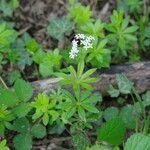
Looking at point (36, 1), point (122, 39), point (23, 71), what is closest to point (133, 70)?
point (122, 39)

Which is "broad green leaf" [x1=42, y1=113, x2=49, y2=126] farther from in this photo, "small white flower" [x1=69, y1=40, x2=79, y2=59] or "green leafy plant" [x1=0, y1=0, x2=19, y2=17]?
"green leafy plant" [x1=0, y1=0, x2=19, y2=17]

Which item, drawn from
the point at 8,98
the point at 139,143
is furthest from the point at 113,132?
the point at 8,98

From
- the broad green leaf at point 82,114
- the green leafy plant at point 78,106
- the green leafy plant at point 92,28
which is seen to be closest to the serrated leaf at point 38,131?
the green leafy plant at point 78,106

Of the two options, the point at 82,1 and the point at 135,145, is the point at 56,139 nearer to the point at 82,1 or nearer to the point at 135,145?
the point at 135,145

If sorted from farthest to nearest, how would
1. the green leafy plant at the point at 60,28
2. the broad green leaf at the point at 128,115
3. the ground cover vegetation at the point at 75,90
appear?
the green leafy plant at the point at 60,28, the broad green leaf at the point at 128,115, the ground cover vegetation at the point at 75,90

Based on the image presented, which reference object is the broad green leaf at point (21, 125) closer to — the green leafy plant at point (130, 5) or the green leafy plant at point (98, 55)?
the green leafy plant at point (98, 55)
